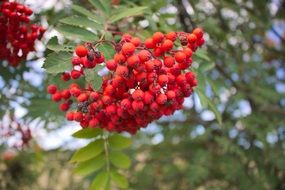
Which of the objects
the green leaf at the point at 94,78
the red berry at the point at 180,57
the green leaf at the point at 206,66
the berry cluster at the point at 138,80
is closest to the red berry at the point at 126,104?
the berry cluster at the point at 138,80

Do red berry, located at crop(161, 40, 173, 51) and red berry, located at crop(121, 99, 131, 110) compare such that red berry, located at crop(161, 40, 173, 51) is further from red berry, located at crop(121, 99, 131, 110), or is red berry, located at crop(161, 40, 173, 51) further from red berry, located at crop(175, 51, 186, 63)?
red berry, located at crop(121, 99, 131, 110)

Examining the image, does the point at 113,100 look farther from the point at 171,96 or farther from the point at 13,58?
the point at 13,58

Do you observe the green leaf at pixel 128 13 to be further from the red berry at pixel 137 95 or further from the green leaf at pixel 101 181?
the green leaf at pixel 101 181

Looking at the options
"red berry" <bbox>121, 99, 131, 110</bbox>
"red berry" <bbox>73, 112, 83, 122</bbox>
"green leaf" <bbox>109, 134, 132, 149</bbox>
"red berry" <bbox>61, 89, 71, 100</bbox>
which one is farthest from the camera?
"green leaf" <bbox>109, 134, 132, 149</bbox>

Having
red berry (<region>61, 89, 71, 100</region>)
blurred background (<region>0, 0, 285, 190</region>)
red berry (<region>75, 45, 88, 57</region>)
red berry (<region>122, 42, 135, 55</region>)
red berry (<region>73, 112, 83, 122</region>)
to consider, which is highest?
red berry (<region>122, 42, 135, 55</region>)

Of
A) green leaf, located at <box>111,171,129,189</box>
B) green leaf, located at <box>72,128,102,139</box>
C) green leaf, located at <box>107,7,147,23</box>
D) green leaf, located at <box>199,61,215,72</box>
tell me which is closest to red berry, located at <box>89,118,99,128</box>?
green leaf, located at <box>72,128,102,139</box>

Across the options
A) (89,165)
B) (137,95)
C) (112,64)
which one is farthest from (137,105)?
(89,165)
